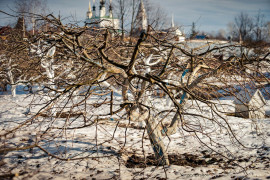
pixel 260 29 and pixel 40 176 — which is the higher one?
pixel 260 29

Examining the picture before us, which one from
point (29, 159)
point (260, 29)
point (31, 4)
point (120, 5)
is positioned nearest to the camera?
point (29, 159)

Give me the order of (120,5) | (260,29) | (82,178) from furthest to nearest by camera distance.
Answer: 1. (260,29)
2. (120,5)
3. (82,178)

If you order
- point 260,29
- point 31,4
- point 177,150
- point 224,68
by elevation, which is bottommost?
point 177,150

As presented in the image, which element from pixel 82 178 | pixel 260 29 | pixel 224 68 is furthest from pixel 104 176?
pixel 260 29

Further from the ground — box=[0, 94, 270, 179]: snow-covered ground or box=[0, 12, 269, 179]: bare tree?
box=[0, 12, 269, 179]: bare tree

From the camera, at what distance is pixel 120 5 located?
18.9 metres

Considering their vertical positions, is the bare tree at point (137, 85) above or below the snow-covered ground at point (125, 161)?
above

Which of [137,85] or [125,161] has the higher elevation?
[137,85]

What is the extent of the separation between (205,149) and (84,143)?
10.8 ft

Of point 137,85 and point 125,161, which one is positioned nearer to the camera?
point 137,85

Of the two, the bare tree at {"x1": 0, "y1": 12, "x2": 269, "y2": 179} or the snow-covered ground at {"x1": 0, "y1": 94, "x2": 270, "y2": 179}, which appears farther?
the snow-covered ground at {"x1": 0, "y1": 94, "x2": 270, "y2": 179}

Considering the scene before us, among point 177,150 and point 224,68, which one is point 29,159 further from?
point 224,68

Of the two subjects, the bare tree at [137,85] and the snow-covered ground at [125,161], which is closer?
the bare tree at [137,85]

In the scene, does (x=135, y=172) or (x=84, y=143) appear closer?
(x=135, y=172)
